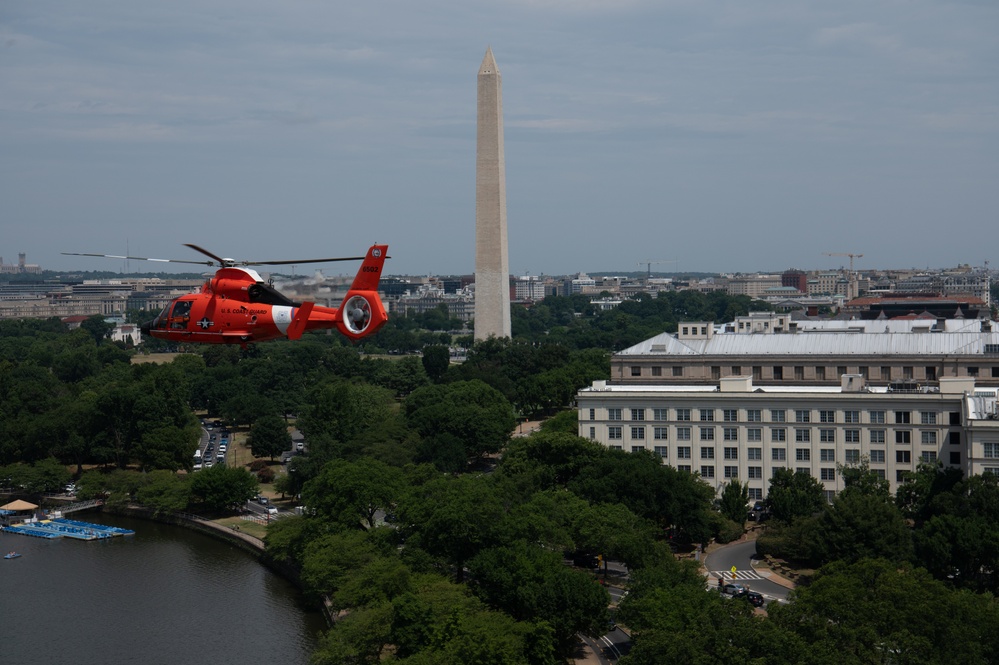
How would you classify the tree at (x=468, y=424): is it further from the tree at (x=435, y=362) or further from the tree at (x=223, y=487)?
the tree at (x=435, y=362)

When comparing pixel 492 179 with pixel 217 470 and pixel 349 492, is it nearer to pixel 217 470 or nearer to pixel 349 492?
pixel 217 470

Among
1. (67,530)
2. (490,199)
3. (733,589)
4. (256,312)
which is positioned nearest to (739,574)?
(733,589)

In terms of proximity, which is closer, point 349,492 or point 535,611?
point 535,611

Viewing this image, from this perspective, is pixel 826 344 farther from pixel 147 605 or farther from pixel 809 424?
pixel 147 605

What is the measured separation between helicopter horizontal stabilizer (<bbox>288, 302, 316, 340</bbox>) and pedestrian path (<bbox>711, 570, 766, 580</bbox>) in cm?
2193

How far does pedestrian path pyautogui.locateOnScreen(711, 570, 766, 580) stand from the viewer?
1688 inches

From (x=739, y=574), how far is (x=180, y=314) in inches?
906

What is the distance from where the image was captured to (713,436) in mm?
53031

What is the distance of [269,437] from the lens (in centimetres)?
7100

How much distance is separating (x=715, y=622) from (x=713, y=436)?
71.7 ft

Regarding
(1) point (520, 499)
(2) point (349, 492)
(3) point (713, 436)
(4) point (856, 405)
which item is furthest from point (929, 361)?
(2) point (349, 492)

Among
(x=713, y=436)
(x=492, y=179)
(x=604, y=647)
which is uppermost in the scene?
(x=492, y=179)

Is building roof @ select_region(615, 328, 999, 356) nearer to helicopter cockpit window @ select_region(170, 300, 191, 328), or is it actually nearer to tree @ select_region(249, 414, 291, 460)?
tree @ select_region(249, 414, 291, 460)

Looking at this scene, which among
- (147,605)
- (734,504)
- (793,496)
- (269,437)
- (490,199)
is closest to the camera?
(147,605)
